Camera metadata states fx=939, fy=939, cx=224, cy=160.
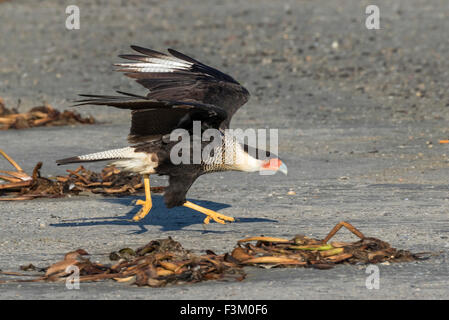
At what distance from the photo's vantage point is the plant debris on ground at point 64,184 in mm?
9102

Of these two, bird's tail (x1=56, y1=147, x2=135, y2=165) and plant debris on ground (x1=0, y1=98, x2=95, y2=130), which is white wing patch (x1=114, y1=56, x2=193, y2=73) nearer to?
bird's tail (x1=56, y1=147, x2=135, y2=165)

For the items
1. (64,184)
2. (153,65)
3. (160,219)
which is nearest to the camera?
(160,219)

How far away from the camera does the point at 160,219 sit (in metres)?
8.36

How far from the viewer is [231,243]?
7.33m

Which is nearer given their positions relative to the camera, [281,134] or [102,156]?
[102,156]

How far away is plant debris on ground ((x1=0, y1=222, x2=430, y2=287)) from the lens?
20.1ft

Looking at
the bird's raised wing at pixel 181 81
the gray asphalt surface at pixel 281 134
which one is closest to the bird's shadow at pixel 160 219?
the gray asphalt surface at pixel 281 134

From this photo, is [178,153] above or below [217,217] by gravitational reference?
above

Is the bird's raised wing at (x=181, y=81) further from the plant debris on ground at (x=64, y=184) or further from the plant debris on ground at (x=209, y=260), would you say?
the plant debris on ground at (x=209, y=260)

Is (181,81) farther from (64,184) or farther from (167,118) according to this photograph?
(64,184)

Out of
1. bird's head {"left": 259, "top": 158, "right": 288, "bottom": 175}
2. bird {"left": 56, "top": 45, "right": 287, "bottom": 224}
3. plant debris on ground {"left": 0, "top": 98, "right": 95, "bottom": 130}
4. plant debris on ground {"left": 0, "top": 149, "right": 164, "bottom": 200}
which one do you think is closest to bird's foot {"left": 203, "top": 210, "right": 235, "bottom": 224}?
bird {"left": 56, "top": 45, "right": 287, "bottom": 224}

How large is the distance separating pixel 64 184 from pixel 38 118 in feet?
14.2

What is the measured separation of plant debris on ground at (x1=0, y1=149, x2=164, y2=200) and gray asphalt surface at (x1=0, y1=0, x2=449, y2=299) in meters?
0.17

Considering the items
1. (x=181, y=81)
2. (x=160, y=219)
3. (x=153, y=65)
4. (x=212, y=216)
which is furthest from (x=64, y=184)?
(x=212, y=216)
